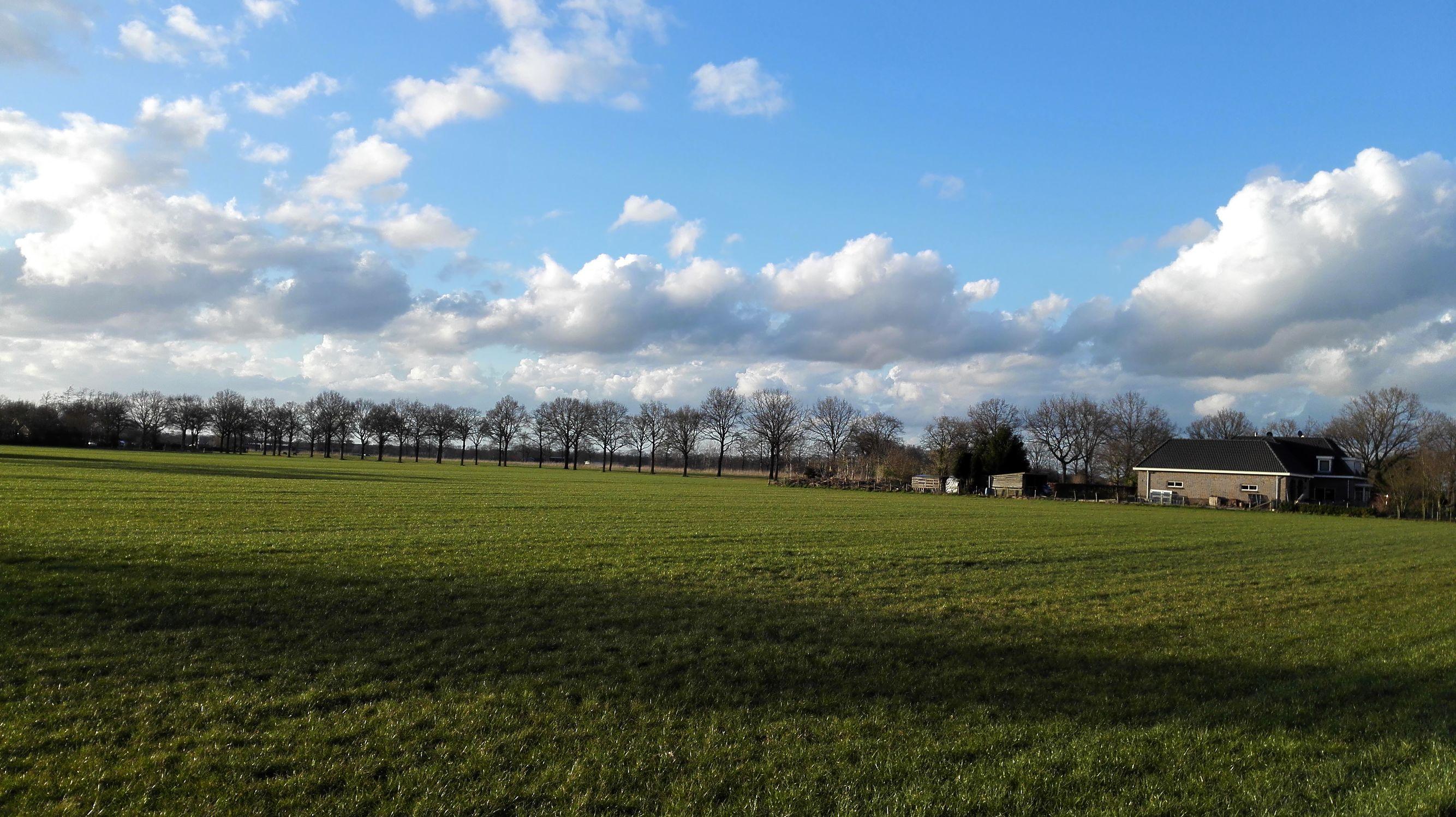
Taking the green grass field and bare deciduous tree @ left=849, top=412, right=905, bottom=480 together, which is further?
bare deciduous tree @ left=849, top=412, right=905, bottom=480

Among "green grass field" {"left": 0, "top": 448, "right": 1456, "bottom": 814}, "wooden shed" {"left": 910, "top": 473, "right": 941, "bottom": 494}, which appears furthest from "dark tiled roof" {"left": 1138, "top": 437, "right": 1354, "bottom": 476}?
"green grass field" {"left": 0, "top": 448, "right": 1456, "bottom": 814}

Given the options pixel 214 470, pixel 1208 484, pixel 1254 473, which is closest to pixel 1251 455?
pixel 1254 473

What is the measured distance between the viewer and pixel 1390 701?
328 inches

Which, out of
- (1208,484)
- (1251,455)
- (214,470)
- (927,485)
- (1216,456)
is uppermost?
(1251,455)

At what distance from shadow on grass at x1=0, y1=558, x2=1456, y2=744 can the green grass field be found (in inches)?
2.2

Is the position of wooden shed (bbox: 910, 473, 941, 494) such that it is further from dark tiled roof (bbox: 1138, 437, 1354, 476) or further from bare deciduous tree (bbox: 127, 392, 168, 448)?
bare deciduous tree (bbox: 127, 392, 168, 448)

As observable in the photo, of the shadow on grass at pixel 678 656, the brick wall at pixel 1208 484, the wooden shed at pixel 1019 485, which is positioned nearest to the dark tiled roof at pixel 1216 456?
the brick wall at pixel 1208 484

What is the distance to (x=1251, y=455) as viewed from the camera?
70.2m

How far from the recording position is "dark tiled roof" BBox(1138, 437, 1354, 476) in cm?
6875

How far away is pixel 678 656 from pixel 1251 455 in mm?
77972

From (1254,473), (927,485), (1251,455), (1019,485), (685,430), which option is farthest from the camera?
(685,430)

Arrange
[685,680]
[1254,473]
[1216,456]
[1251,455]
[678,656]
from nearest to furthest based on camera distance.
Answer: [685,680] → [678,656] → [1254,473] → [1251,455] → [1216,456]

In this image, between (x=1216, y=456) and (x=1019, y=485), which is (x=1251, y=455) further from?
(x=1019, y=485)

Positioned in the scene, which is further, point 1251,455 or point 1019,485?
point 1019,485
